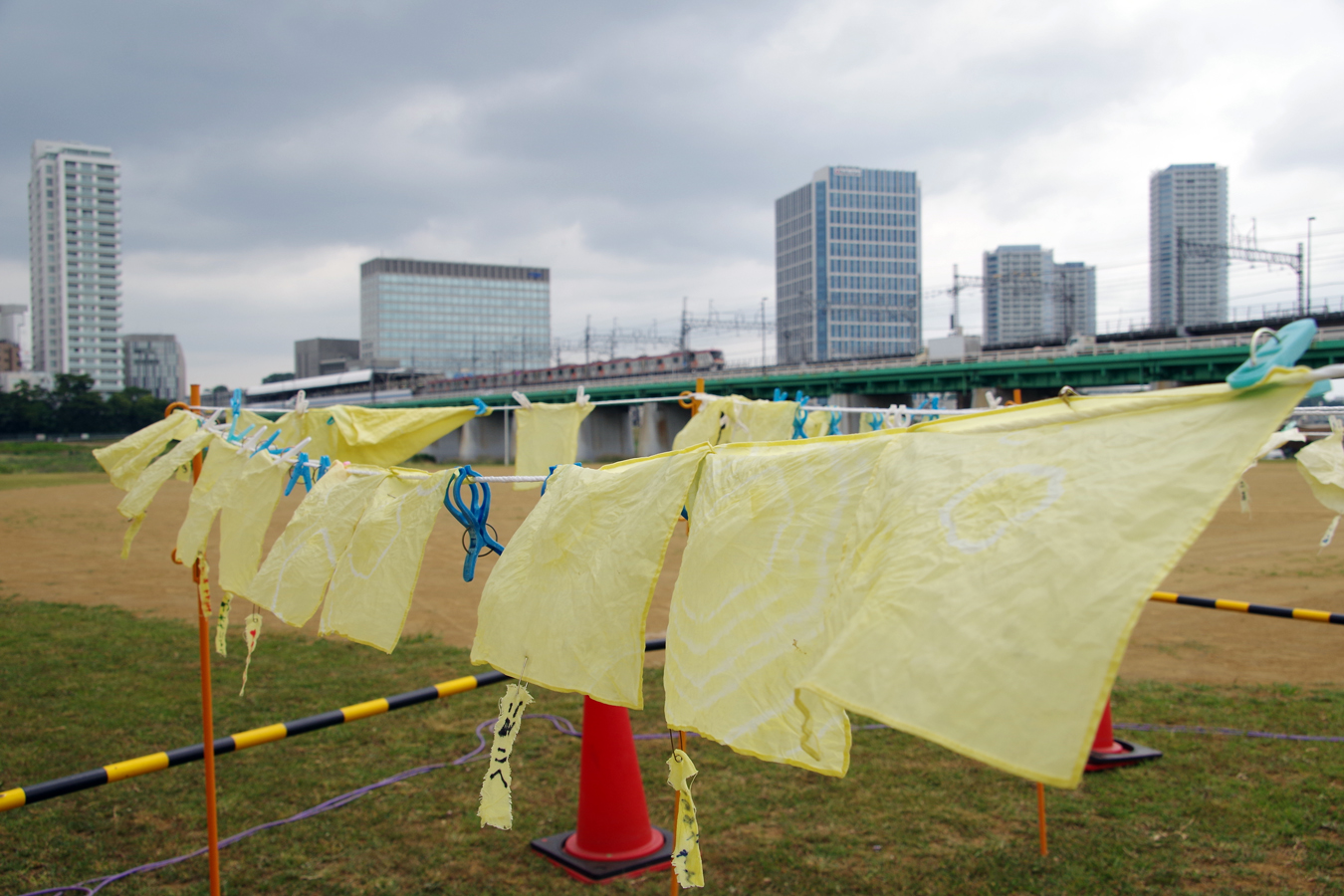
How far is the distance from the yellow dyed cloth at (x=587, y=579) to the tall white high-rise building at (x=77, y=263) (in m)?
152

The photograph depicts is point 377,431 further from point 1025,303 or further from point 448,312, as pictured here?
point 448,312

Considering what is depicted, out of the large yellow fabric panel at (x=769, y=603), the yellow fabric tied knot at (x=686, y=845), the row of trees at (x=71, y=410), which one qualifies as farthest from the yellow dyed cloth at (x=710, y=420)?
the row of trees at (x=71, y=410)

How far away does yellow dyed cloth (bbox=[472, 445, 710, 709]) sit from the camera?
7.96 feet

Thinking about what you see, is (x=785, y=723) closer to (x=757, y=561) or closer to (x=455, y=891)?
(x=757, y=561)

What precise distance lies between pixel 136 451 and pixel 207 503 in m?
1.80

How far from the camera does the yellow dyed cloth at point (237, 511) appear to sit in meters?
4.49

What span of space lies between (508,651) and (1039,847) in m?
4.10

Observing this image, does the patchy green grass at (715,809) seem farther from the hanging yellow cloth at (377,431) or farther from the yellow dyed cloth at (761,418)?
the yellow dyed cloth at (761,418)

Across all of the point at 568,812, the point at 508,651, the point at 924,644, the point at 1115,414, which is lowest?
Answer: the point at 568,812

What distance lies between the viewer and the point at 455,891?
15.6ft

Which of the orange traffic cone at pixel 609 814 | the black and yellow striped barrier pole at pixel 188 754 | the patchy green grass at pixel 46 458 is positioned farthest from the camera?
the patchy green grass at pixel 46 458

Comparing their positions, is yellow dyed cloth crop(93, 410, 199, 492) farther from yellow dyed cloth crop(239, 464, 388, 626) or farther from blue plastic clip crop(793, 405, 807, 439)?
blue plastic clip crop(793, 405, 807, 439)

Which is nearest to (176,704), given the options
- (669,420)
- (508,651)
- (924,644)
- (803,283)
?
(508,651)

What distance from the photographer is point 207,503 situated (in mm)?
4867
